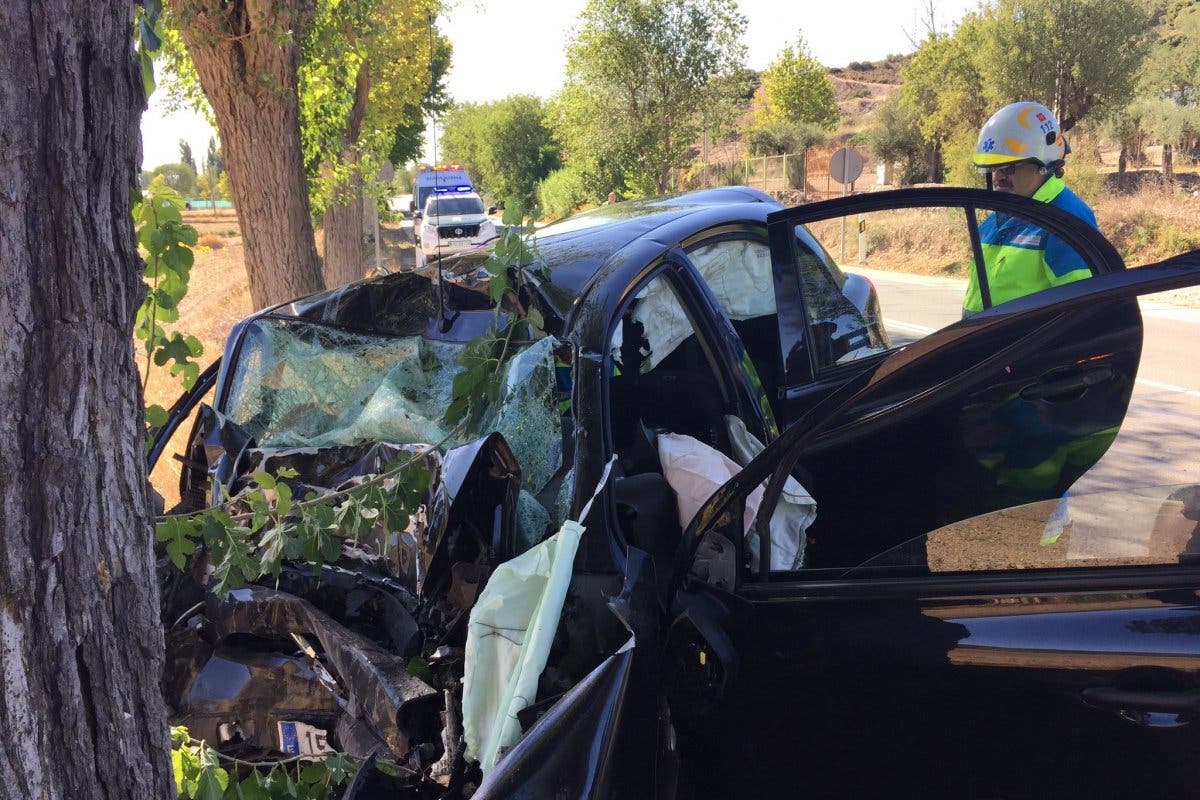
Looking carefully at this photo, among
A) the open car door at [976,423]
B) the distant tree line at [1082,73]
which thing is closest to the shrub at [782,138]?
the distant tree line at [1082,73]

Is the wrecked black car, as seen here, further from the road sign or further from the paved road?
the road sign

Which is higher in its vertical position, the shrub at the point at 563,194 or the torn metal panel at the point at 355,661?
the shrub at the point at 563,194

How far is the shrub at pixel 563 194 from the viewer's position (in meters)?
37.4

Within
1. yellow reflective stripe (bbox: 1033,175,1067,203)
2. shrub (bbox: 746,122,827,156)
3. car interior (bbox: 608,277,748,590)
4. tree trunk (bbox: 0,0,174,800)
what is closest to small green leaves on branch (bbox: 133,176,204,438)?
tree trunk (bbox: 0,0,174,800)

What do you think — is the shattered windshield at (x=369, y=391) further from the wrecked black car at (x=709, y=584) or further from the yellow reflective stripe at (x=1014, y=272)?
the yellow reflective stripe at (x=1014, y=272)

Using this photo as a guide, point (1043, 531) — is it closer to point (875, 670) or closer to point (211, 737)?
point (875, 670)

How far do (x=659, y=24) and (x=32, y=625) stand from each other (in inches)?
1097

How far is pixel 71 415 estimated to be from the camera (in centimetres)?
141

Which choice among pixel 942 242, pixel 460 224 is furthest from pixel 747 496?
pixel 460 224

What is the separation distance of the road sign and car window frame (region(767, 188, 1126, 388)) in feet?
52.3

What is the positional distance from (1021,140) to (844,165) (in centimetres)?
1554

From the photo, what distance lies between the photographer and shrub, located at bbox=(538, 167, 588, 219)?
123 feet

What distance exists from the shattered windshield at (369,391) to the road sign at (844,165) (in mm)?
16891

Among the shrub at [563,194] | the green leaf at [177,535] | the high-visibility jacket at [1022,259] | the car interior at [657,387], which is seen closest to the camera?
the green leaf at [177,535]
